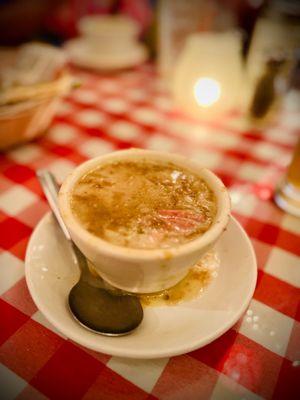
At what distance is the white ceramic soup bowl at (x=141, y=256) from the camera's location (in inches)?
22.1

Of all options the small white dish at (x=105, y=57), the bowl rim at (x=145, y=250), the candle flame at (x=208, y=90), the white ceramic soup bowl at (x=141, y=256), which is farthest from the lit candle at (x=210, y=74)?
the white ceramic soup bowl at (x=141, y=256)

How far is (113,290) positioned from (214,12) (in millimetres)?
1737

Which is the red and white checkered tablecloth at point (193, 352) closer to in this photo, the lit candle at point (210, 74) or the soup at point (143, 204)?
the lit candle at point (210, 74)

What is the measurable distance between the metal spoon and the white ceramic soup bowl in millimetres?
24

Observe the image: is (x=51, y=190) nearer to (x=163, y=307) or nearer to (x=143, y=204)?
(x=143, y=204)

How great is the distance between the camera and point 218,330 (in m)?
0.57

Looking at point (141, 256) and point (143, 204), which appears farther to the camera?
point (143, 204)

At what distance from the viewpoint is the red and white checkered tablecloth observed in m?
0.57

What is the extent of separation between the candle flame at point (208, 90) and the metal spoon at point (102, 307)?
117 cm

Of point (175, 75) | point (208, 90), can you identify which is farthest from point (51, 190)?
point (175, 75)

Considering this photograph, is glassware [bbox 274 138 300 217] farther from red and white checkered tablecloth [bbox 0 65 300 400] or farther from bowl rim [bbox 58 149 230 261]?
bowl rim [bbox 58 149 230 261]

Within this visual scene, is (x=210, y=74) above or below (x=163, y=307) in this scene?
above

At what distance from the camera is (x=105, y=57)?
6.45 feet

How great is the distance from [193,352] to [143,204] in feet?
1.02
